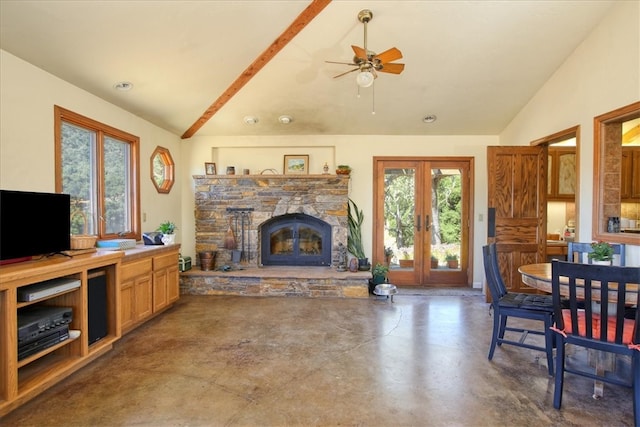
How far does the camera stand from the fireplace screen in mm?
5398

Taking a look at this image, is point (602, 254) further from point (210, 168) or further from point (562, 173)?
point (210, 168)

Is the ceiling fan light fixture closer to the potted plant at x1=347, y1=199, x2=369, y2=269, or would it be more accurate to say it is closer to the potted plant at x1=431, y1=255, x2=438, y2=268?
the potted plant at x1=347, y1=199, x2=369, y2=269

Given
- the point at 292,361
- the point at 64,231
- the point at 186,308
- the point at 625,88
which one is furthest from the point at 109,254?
the point at 625,88

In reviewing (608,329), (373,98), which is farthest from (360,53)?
(608,329)

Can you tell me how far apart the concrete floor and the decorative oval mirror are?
2107mm

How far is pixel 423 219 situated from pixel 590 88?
2.68m

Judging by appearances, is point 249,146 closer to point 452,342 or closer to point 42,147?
point 42,147

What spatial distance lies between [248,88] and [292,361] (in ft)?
11.1

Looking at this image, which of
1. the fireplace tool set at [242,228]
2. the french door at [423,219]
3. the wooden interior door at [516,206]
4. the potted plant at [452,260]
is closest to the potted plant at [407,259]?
the french door at [423,219]

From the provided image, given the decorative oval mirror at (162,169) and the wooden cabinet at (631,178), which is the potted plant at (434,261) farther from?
the decorative oval mirror at (162,169)

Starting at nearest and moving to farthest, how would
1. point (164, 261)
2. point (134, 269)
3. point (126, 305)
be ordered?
point (126, 305) → point (134, 269) → point (164, 261)

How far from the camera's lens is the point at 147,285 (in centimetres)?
361

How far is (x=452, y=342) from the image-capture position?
10.5 ft

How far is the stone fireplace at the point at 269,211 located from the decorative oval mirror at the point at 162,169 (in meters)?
0.43
